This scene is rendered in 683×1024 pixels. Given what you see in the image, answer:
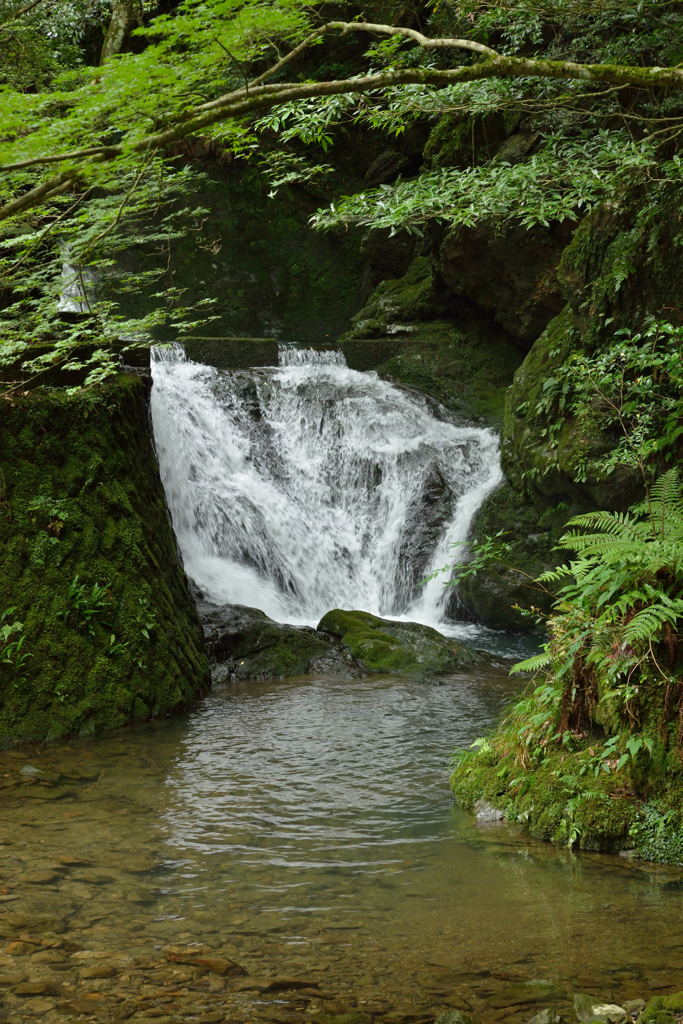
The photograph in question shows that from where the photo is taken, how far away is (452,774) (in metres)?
5.46

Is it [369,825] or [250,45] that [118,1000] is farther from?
[250,45]

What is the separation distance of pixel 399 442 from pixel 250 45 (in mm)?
9202

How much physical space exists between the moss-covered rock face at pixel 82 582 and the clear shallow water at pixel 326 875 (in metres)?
0.49

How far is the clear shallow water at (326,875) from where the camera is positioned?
321 cm

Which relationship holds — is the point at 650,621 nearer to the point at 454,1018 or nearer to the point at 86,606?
the point at 454,1018

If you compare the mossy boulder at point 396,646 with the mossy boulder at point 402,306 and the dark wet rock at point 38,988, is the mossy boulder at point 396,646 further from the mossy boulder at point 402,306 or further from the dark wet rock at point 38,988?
the mossy boulder at point 402,306

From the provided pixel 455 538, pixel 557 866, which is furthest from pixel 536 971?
pixel 455 538

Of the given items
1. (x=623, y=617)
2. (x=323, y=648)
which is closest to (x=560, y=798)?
(x=623, y=617)

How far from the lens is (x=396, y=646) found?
920 centimetres

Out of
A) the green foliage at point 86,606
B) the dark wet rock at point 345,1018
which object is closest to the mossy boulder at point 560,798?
the dark wet rock at point 345,1018

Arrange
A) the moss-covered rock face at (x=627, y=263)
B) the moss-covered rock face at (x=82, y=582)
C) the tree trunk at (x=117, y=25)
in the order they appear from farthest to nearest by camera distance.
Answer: the tree trunk at (x=117, y=25) < the moss-covered rock face at (x=627, y=263) < the moss-covered rock face at (x=82, y=582)

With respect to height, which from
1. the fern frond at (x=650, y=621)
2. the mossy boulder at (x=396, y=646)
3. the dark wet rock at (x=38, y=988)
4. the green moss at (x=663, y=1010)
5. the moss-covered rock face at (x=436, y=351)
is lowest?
the mossy boulder at (x=396, y=646)

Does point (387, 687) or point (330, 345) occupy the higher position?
point (330, 345)

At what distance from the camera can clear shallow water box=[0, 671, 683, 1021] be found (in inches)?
126
